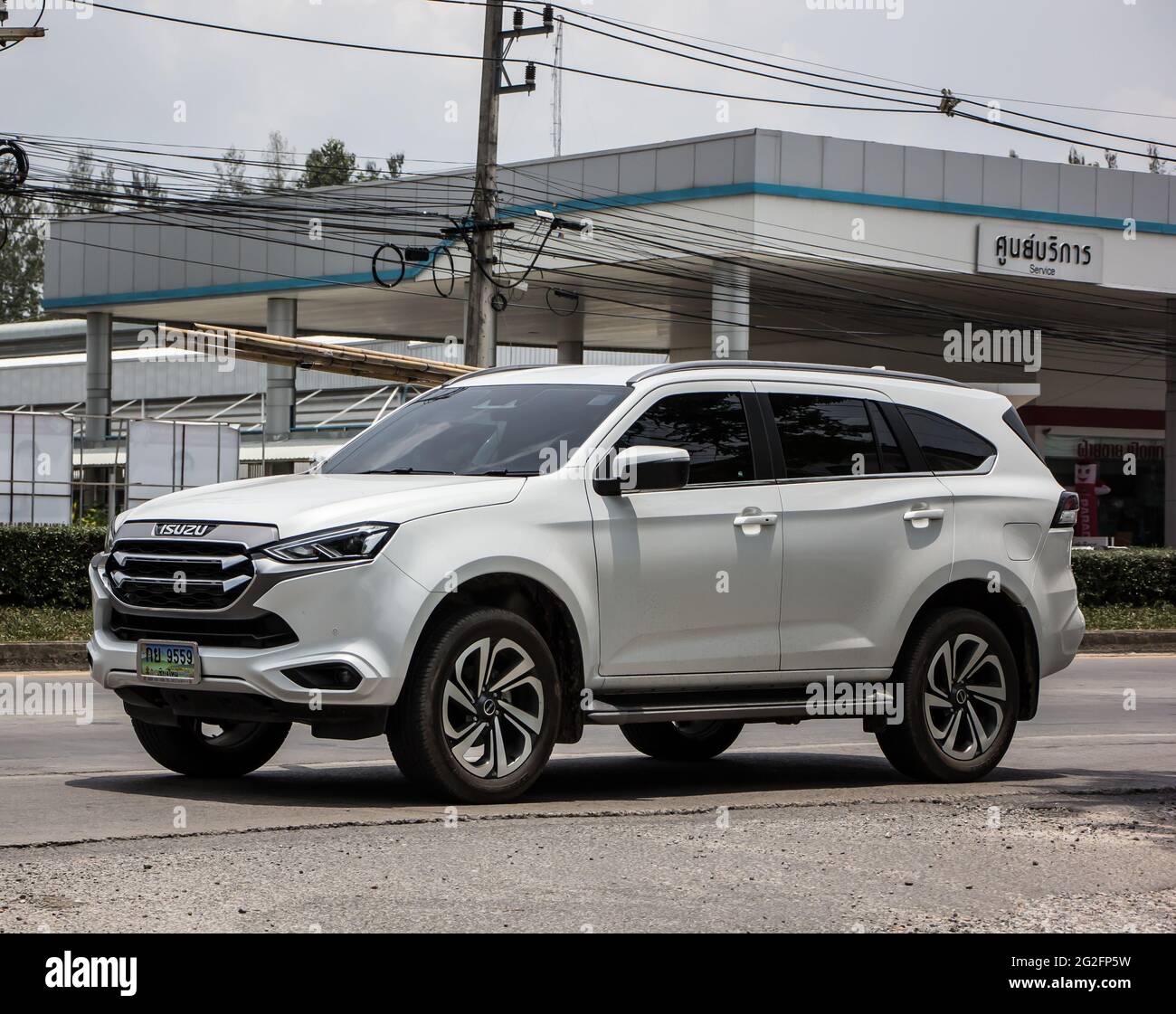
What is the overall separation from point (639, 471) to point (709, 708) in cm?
115

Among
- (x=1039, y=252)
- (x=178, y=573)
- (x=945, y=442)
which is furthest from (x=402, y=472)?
(x=1039, y=252)

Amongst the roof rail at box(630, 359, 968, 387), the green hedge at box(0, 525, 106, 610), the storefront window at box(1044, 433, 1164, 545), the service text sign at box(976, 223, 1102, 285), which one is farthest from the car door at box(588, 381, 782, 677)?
the storefront window at box(1044, 433, 1164, 545)

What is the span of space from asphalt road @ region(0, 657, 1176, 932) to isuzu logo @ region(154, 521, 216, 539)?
1.15m

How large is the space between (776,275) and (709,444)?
28.6m

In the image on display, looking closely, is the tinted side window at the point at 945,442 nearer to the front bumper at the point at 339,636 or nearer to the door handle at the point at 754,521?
the door handle at the point at 754,521

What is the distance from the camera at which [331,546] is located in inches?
299

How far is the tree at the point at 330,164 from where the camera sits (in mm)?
93875

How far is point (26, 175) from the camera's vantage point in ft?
86.2

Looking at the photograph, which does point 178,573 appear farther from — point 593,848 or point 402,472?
point 593,848

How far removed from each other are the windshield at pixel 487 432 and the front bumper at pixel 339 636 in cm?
104

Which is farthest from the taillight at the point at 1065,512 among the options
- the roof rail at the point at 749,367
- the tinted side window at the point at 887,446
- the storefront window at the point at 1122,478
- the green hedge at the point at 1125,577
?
the storefront window at the point at 1122,478
